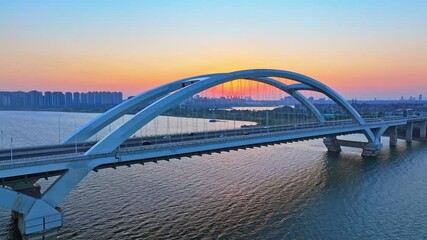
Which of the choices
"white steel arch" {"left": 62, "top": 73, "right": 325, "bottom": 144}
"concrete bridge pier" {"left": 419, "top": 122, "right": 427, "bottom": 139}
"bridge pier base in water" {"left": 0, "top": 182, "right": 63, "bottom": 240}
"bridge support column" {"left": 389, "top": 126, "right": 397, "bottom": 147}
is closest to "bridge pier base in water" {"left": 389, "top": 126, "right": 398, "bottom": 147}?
"bridge support column" {"left": 389, "top": 126, "right": 397, "bottom": 147}

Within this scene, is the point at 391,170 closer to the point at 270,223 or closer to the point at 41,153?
the point at 270,223

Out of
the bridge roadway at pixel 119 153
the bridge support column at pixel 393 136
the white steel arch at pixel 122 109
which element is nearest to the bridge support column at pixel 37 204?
the bridge roadway at pixel 119 153

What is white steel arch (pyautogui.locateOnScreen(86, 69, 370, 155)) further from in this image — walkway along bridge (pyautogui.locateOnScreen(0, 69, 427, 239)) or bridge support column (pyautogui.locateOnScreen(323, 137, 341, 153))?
bridge support column (pyautogui.locateOnScreen(323, 137, 341, 153))

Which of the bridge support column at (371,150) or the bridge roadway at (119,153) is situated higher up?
the bridge roadway at (119,153)

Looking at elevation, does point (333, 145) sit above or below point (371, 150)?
above

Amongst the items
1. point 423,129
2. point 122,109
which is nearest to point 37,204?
point 122,109

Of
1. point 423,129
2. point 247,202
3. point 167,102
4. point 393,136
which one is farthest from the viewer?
point 423,129

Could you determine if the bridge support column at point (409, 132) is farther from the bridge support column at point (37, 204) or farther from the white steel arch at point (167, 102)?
the bridge support column at point (37, 204)

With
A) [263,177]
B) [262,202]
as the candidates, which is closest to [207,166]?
[263,177]

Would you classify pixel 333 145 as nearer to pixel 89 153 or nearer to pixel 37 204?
pixel 89 153
